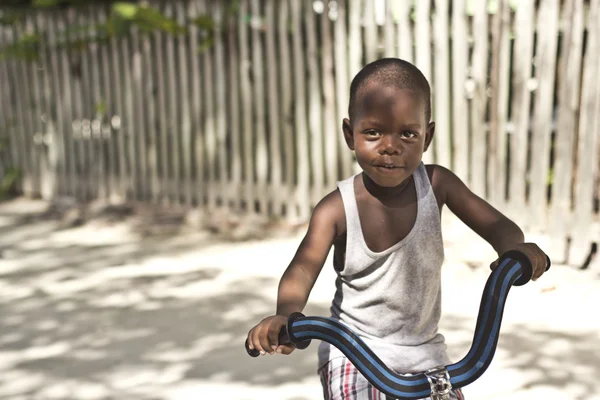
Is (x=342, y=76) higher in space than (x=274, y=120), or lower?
higher

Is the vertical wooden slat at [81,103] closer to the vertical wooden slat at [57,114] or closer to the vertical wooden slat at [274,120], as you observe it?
the vertical wooden slat at [57,114]

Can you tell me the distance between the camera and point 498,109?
5094 mm

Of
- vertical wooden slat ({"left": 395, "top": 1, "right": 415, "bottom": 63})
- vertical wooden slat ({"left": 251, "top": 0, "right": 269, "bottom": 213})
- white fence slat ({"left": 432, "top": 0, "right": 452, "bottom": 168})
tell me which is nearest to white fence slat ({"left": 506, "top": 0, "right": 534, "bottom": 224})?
white fence slat ({"left": 432, "top": 0, "right": 452, "bottom": 168})

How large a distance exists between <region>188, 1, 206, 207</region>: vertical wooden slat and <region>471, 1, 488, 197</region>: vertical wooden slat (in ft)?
7.08

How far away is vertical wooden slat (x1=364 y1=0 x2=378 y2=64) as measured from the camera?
558 cm

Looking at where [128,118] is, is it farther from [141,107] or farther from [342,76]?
[342,76]

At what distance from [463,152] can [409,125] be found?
351cm

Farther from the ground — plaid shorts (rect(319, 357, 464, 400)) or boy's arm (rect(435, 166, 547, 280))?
boy's arm (rect(435, 166, 547, 280))

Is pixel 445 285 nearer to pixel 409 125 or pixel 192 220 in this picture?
pixel 192 220

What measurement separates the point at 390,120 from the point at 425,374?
0.63 m

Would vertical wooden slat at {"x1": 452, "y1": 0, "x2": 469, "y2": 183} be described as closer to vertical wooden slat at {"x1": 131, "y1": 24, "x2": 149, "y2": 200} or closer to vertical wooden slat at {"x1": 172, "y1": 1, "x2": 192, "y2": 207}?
vertical wooden slat at {"x1": 172, "y1": 1, "x2": 192, "y2": 207}

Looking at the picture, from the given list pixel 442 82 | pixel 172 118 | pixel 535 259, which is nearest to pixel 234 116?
pixel 172 118

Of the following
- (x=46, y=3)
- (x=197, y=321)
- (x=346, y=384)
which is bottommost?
(x=197, y=321)

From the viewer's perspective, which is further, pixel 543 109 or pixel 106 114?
pixel 106 114
